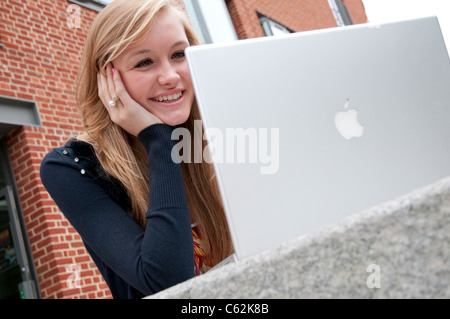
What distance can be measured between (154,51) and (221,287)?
1038 millimetres

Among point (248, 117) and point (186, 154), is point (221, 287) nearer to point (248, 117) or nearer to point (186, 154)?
point (248, 117)

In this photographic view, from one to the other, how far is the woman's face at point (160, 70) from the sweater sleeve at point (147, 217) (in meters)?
0.11

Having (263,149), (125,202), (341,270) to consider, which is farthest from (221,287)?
(125,202)

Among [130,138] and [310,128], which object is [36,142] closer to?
[130,138]

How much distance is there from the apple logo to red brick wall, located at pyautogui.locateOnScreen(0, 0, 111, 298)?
3.46 meters

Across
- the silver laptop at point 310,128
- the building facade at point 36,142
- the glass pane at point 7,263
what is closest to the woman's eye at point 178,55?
the silver laptop at point 310,128

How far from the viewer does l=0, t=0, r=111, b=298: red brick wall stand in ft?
13.4

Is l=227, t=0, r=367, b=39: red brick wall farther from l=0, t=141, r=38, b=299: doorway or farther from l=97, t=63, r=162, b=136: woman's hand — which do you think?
l=97, t=63, r=162, b=136: woman's hand

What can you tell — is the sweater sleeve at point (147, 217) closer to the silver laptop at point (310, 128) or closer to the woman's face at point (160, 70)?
the woman's face at point (160, 70)

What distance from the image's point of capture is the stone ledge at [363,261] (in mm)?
578

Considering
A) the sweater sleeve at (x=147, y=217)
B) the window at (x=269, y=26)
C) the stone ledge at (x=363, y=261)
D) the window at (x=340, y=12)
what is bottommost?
the stone ledge at (x=363, y=261)

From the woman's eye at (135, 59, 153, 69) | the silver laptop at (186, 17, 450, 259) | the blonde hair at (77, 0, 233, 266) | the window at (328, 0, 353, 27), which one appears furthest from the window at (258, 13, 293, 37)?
the silver laptop at (186, 17, 450, 259)

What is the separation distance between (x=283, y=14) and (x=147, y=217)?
332 inches

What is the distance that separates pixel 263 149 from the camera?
34.9 inches
